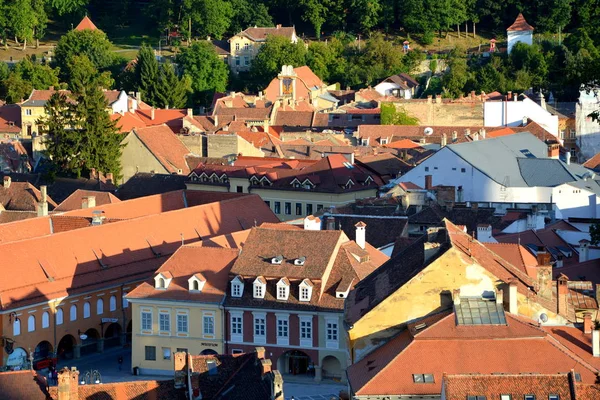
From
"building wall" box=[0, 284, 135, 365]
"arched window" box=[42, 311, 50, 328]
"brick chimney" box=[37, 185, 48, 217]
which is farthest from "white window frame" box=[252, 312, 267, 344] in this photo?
"brick chimney" box=[37, 185, 48, 217]

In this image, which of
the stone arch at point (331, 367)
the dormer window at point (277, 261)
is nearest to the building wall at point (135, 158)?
the dormer window at point (277, 261)

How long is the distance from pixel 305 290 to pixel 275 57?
79.2 m

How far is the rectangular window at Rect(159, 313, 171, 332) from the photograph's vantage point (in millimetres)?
62250

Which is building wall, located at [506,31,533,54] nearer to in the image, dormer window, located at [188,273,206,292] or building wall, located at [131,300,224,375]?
dormer window, located at [188,273,206,292]

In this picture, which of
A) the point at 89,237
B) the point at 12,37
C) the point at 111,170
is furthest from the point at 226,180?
the point at 12,37

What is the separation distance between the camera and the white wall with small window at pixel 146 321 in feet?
205

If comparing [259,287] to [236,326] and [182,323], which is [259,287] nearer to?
[236,326]

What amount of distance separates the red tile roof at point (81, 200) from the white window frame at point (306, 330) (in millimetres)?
27876

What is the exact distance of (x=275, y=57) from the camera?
13825 centimetres

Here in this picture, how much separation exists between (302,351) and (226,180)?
33687mm

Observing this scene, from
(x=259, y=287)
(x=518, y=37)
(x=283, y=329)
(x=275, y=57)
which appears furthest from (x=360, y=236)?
(x=275, y=57)

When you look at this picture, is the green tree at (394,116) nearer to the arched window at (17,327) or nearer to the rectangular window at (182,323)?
the arched window at (17,327)

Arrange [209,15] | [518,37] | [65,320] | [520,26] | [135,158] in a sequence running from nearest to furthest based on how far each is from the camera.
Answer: [65,320] < [135,158] < [518,37] < [520,26] < [209,15]

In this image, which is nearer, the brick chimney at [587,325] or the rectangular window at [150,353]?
the brick chimney at [587,325]
